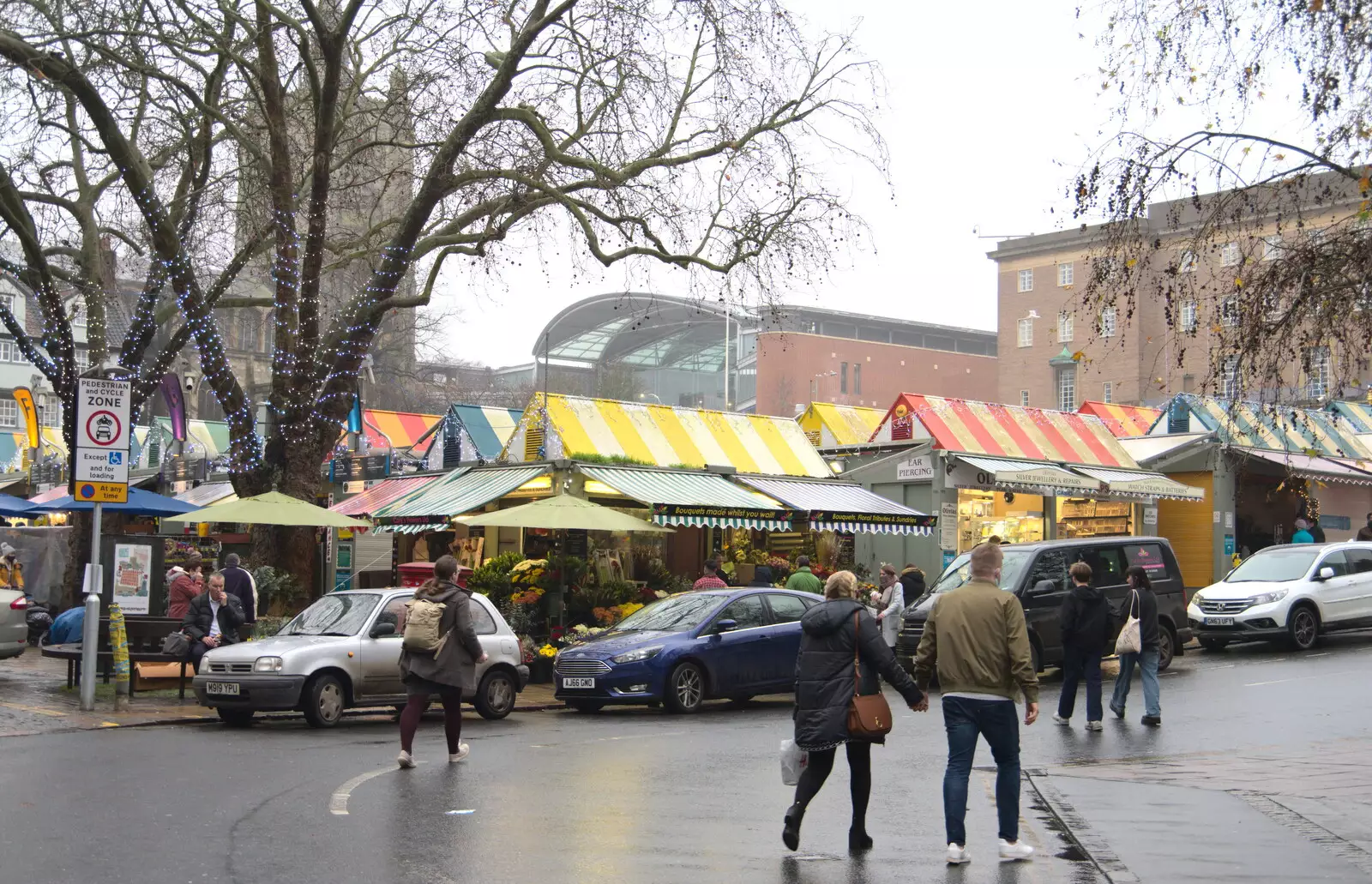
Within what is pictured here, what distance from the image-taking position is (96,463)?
51.7ft

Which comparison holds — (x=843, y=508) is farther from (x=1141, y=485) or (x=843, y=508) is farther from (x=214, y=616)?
(x=214, y=616)

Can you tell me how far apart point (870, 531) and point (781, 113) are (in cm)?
729

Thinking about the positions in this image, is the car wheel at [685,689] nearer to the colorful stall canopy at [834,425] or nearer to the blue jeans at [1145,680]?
the blue jeans at [1145,680]

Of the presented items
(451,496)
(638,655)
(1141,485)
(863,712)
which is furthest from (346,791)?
(1141,485)

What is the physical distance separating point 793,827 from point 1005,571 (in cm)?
1206

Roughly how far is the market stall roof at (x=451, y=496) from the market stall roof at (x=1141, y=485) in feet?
41.1

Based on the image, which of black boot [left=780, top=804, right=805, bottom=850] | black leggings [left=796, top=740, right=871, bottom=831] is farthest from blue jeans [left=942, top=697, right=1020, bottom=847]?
black boot [left=780, top=804, right=805, bottom=850]

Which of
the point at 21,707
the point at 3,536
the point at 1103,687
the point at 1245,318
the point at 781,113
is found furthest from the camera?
the point at 3,536

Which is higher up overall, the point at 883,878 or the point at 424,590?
the point at 424,590

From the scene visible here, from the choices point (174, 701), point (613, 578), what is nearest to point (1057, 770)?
point (174, 701)

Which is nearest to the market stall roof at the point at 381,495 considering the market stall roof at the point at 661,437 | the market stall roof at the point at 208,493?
the market stall roof at the point at 661,437

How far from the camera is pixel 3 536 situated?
29375 millimetres

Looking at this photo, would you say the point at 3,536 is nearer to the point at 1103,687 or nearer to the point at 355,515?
the point at 355,515

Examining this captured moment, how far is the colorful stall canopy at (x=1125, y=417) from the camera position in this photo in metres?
35.3
